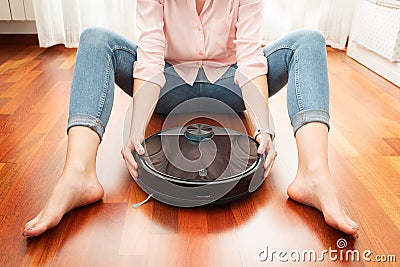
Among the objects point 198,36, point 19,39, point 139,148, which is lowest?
point 19,39

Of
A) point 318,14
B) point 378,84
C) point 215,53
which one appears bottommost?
point 378,84

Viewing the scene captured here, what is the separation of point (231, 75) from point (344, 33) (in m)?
1.41

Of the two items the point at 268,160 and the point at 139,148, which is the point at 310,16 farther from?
the point at 139,148

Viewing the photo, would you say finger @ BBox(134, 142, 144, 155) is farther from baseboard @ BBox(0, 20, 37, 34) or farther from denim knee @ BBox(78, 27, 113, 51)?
baseboard @ BBox(0, 20, 37, 34)

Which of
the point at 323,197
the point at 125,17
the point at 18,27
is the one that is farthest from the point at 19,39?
the point at 323,197

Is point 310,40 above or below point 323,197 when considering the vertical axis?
above

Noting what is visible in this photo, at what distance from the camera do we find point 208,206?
100cm

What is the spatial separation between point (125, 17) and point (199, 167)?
5.18ft

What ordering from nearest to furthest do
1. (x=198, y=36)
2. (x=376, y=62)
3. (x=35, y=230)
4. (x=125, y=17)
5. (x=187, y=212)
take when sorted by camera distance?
(x=35, y=230) → (x=187, y=212) → (x=198, y=36) → (x=376, y=62) → (x=125, y=17)

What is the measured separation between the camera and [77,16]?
2369 millimetres

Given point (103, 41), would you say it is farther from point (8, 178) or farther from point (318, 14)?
point (318, 14)

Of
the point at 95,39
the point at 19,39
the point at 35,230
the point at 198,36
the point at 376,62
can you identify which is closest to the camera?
the point at 35,230

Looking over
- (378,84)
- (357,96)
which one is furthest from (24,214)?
(378,84)

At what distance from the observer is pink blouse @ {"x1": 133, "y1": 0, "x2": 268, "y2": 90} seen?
1145 millimetres
